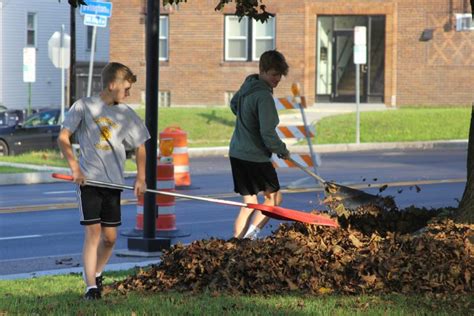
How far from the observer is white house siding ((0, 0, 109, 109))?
45688 mm

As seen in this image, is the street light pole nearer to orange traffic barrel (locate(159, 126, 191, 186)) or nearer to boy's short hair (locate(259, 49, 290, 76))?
boy's short hair (locate(259, 49, 290, 76))

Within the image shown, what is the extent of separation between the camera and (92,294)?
7887 mm

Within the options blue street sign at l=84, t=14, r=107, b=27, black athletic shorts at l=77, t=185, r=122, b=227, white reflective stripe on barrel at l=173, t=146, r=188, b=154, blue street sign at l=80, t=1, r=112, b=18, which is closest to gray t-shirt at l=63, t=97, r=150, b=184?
black athletic shorts at l=77, t=185, r=122, b=227

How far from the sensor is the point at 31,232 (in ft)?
46.4

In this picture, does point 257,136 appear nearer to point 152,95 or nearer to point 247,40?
point 152,95

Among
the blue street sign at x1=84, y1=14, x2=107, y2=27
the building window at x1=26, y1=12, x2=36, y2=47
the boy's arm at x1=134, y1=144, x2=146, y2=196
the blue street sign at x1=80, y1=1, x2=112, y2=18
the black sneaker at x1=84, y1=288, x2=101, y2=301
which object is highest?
the building window at x1=26, y1=12, x2=36, y2=47

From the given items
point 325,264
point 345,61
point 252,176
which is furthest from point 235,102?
point 345,61

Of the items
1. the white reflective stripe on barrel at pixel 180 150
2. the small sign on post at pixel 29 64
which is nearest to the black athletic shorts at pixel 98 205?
the white reflective stripe on barrel at pixel 180 150

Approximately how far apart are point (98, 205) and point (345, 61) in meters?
35.0

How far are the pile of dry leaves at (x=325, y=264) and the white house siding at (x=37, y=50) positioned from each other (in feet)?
125

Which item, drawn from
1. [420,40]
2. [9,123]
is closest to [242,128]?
[9,123]

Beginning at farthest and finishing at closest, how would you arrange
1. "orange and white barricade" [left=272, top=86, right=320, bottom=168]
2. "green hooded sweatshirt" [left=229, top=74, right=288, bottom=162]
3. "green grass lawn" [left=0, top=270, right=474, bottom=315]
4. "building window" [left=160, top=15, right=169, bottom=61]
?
"building window" [left=160, top=15, right=169, bottom=61] → "orange and white barricade" [left=272, top=86, right=320, bottom=168] → "green hooded sweatshirt" [left=229, top=74, right=288, bottom=162] → "green grass lawn" [left=0, top=270, right=474, bottom=315]

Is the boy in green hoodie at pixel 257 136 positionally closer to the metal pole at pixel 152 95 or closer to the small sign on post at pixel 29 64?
the metal pole at pixel 152 95

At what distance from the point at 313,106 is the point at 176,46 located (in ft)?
18.2
